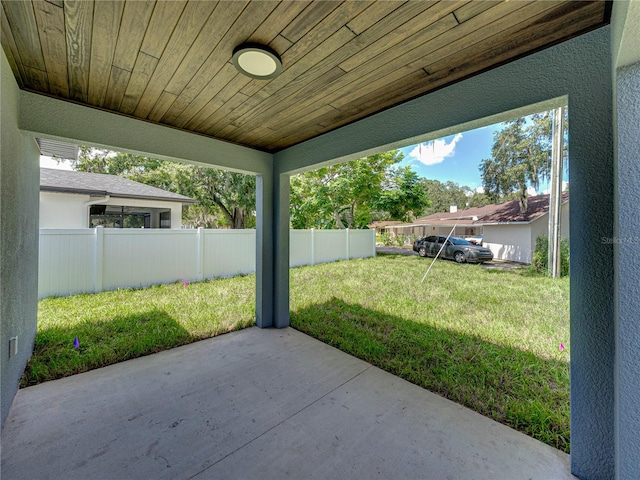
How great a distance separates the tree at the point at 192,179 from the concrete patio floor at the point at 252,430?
1061cm

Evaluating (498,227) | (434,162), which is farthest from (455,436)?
(434,162)

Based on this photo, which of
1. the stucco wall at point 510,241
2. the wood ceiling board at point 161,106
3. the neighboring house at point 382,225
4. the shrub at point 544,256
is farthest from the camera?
the neighboring house at point 382,225

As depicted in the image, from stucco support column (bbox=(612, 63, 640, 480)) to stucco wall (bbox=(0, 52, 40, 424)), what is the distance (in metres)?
3.38

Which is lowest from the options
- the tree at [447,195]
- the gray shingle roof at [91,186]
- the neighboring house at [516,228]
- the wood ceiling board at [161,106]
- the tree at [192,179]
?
the neighboring house at [516,228]

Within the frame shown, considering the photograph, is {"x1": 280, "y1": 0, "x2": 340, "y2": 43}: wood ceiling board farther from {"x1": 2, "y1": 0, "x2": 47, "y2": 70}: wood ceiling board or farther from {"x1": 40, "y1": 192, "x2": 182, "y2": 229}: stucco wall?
{"x1": 40, "y1": 192, "x2": 182, "y2": 229}: stucco wall

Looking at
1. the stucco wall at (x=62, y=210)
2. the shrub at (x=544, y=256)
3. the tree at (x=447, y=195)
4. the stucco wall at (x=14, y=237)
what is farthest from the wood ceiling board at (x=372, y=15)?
the tree at (x=447, y=195)

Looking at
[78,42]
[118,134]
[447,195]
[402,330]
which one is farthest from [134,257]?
[447,195]

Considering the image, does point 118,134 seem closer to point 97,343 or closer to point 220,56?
point 220,56

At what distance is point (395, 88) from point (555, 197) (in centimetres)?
913

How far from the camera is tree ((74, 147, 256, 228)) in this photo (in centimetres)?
1260

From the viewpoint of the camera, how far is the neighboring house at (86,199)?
6.84 metres

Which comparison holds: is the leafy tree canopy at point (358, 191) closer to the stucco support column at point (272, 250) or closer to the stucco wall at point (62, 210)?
the stucco wall at point (62, 210)

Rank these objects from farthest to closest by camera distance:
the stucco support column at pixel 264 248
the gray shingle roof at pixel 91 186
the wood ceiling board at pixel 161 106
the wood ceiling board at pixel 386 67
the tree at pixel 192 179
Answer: the tree at pixel 192 179 → the gray shingle roof at pixel 91 186 → the stucco support column at pixel 264 248 → the wood ceiling board at pixel 161 106 → the wood ceiling board at pixel 386 67

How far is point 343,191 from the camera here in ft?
38.3
